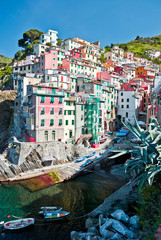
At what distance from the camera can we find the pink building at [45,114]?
38031 millimetres

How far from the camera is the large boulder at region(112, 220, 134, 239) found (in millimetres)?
15344

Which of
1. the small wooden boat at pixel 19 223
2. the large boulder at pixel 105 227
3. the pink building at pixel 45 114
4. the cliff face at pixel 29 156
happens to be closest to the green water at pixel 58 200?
the small wooden boat at pixel 19 223

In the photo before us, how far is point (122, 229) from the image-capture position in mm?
15695

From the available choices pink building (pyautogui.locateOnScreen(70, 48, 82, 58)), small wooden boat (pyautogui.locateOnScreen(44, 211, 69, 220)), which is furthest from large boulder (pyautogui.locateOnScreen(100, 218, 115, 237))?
pink building (pyautogui.locateOnScreen(70, 48, 82, 58))

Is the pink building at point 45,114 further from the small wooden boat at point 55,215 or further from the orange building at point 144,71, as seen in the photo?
the orange building at point 144,71

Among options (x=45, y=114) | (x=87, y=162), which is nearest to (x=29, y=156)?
(x=45, y=114)

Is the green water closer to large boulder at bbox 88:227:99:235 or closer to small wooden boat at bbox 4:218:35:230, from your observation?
small wooden boat at bbox 4:218:35:230

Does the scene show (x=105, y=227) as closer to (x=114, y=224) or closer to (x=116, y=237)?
(x=114, y=224)

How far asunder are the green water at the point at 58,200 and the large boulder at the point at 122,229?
17.2 ft

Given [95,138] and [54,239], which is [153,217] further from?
[95,138]

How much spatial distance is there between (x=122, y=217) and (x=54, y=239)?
7.51m

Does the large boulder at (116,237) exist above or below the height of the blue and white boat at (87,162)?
below

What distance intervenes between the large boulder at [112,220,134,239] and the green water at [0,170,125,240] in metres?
5.24

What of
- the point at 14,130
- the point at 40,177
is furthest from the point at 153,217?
the point at 14,130
